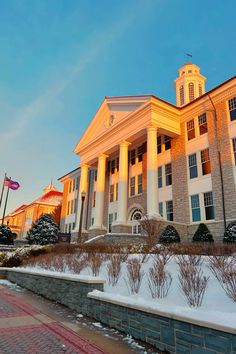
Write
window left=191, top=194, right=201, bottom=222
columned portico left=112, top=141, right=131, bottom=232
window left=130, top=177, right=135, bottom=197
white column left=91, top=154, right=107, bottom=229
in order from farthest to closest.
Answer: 1. window left=130, top=177, right=135, bottom=197
2. white column left=91, top=154, right=107, bottom=229
3. columned portico left=112, top=141, right=131, bottom=232
4. window left=191, top=194, right=201, bottom=222

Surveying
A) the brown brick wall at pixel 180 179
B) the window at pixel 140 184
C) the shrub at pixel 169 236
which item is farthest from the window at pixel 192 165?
the window at pixel 140 184

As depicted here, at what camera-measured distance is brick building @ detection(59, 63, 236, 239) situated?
20.4m

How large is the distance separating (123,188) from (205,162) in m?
7.56

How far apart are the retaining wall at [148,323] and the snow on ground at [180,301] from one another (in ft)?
0.23

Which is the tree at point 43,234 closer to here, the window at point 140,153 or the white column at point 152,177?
the window at point 140,153

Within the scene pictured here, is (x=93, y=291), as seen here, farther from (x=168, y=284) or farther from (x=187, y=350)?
(x=187, y=350)

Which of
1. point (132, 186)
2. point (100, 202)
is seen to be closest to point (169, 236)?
point (100, 202)

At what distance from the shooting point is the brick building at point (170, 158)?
66.9 feet

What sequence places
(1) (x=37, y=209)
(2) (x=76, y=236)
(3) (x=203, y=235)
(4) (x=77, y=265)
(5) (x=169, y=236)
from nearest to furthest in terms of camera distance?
(4) (x=77, y=265) → (3) (x=203, y=235) → (5) (x=169, y=236) → (2) (x=76, y=236) → (1) (x=37, y=209)

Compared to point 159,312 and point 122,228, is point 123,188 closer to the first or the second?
point 122,228

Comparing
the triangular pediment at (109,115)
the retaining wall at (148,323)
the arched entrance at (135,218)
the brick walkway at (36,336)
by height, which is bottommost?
the brick walkway at (36,336)

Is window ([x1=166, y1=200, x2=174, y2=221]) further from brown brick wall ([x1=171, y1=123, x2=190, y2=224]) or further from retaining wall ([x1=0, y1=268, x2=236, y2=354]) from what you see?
retaining wall ([x1=0, y1=268, x2=236, y2=354])

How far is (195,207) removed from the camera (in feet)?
Result: 71.4

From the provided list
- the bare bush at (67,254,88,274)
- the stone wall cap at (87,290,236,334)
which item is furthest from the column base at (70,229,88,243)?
the stone wall cap at (87,290,236,334)
